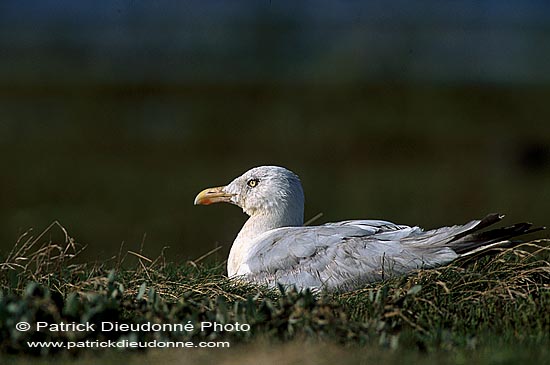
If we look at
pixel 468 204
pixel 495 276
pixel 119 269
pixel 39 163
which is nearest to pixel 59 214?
pixel 39 163

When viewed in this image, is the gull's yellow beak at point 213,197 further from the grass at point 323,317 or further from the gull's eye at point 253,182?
the grass at point 323,317

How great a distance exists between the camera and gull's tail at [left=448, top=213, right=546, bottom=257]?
6.83 metres

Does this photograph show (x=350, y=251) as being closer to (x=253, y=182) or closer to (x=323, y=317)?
(x=253, y=182)

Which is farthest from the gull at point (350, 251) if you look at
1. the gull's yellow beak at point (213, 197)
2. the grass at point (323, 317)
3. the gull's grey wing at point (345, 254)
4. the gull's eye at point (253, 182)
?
the gull's yellow beak at point (213, 197)

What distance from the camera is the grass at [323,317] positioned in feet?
17.2

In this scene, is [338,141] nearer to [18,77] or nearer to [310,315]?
[18,77]

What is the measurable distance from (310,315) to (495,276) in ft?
5.55

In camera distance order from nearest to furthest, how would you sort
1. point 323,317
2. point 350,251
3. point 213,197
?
point 323,317, point 350,251, point 213,197

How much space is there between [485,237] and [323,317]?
1.82 metres

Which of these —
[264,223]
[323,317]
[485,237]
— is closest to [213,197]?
[264,223]

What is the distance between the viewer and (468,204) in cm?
2186

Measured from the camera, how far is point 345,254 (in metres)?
7.41

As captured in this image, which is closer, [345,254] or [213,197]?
[345,254]

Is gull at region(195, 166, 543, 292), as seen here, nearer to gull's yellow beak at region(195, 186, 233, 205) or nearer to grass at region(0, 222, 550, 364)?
grass at region(0, 222, 550, 364)
